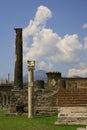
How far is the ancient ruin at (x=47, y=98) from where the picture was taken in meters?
22.1

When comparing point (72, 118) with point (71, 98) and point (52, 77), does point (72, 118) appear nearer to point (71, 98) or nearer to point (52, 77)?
point (71, 98)

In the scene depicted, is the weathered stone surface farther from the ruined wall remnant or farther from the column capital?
the ruined wall remnant

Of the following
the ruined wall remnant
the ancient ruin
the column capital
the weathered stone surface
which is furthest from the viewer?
the ruined wall remnant

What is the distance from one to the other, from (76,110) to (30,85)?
4166 millimetres

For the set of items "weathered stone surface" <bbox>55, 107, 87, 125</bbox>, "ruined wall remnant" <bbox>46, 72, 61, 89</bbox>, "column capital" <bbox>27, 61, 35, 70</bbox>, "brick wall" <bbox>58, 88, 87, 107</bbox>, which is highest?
"ruined wall remnant" <bbox>46, 72, 61, 89</bbox>

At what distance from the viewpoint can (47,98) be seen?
3172cm

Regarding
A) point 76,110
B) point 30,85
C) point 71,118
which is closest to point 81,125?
point 71,118

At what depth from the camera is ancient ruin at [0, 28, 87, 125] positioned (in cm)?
2208

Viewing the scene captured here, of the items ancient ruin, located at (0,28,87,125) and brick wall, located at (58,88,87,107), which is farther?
brick wall, located at (58,88,87,107)

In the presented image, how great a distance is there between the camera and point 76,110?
22.8 meters

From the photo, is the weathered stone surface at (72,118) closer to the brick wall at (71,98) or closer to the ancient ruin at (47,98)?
the ancient ruin at (47,98)

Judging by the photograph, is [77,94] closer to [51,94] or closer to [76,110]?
[51,94]

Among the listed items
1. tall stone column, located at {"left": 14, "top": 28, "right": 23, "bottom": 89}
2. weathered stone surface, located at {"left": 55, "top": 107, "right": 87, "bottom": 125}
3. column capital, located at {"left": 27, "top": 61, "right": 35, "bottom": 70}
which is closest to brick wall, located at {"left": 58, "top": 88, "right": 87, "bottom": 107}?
column capital, located at {"left": 27, "top": 61, "right": 35, "bottom": 70}

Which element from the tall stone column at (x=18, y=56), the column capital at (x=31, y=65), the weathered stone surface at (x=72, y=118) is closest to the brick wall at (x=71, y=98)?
the column capital at (x=31, y=65)
